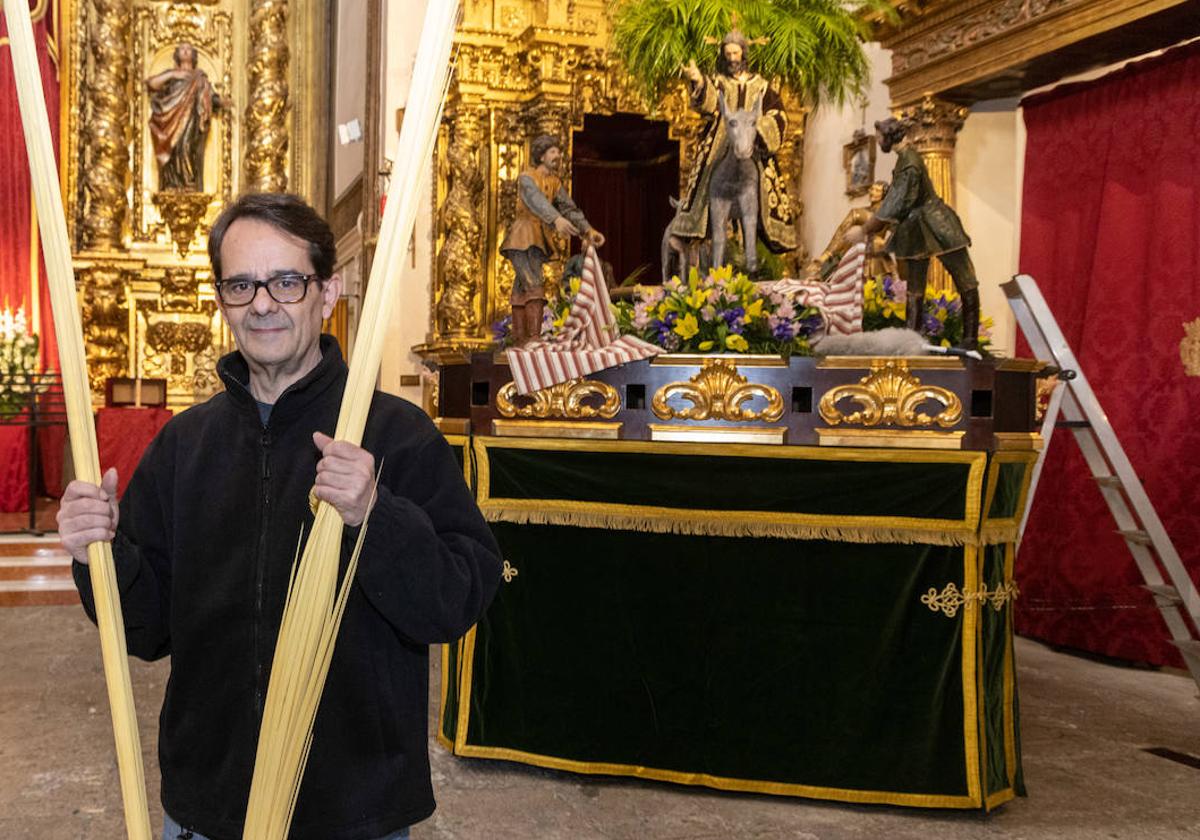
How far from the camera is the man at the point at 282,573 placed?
1535 millimetres

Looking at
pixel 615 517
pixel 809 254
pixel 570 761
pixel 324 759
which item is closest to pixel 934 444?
pixel 615 517

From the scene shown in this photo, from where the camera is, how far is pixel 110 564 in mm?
1262

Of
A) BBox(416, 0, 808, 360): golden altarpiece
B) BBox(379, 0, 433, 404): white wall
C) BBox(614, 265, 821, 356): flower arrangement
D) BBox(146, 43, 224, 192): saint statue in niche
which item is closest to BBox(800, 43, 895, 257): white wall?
BBox(416, 0, 808, 360): golden altarpiece

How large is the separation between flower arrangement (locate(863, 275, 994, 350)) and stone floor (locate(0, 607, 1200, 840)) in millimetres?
1468

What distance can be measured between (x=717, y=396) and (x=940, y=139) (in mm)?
3637

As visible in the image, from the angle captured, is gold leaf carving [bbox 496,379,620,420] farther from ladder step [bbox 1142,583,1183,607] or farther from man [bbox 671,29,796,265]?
ladder step [bbox 1142,583,1183,607]

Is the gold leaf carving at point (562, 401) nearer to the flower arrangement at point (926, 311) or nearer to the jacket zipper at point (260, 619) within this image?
the flower arrangement at point (926, 311)

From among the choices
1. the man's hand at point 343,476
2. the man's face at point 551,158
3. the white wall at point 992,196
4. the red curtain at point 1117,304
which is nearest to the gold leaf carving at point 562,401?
the man's face at point 551,158

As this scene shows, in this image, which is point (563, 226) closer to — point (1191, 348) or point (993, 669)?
point (993, 669)

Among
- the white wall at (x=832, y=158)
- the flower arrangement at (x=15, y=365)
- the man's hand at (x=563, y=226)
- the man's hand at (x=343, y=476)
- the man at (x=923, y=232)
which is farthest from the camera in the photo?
the flower arrangement at (x=15, y=365)

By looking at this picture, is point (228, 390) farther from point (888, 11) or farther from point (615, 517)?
point (888, 11)

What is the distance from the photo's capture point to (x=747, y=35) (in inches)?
197

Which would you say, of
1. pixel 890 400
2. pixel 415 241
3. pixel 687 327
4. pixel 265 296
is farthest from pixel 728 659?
pixel 415 241

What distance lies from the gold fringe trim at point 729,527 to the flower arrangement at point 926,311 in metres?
0.76
